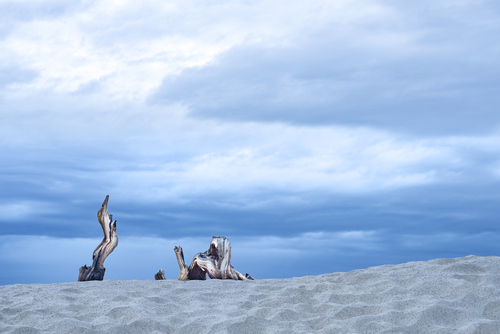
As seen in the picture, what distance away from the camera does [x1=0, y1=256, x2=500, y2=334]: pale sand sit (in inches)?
201

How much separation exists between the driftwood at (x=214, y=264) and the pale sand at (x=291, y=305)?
6.79 feet

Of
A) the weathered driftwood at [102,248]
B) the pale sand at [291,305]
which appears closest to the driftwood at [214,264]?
the weathered driftwood at [102,248]

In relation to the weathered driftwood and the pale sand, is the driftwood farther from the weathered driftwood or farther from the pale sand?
the pale sand

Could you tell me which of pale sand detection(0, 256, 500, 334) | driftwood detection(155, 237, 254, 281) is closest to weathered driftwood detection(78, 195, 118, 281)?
driftwood detection(155, 237, 254, 281)

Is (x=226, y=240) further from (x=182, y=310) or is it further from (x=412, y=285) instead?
(x=412, y=285)

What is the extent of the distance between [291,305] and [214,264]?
4.00 meters

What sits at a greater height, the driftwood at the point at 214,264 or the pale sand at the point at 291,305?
the driftwood at the point at 214,264

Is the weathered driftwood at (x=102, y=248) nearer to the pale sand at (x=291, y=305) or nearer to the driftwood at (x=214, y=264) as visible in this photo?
the driftwood at (x=214, y=264)

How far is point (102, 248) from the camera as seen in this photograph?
9789 millimetres

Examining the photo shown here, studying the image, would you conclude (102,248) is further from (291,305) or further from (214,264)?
(291,305)

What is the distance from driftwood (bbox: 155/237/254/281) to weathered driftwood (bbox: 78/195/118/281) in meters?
1.66

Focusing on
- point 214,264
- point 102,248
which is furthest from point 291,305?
point 102,248

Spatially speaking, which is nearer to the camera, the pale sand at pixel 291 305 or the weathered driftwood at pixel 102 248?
the pale sand at pixel 291 305

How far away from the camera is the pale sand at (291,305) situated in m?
5.11
